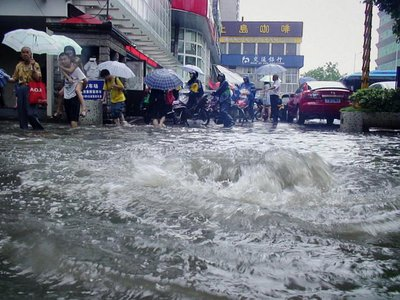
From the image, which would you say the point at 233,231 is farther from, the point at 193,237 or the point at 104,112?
the point at 104,112

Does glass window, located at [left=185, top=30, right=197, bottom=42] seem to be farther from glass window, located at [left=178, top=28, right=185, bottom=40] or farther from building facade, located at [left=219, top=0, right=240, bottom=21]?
building facade, located at [left=219, top=0, right=240, bottom=21]

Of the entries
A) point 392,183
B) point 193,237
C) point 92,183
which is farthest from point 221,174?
point 193,237

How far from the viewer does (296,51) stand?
261ft

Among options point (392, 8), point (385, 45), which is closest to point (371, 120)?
point (392, 8)

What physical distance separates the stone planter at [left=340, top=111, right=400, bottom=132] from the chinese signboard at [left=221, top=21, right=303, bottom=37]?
228 feet

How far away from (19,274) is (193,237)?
3.01 ft

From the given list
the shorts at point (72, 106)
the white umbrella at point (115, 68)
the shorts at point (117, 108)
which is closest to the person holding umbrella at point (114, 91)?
the shorts at point (117, 108)

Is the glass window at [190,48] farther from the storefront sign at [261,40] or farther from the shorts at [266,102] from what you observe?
the storefront sign at [261,40]

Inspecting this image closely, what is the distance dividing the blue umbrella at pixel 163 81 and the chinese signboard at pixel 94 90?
47.8 inches

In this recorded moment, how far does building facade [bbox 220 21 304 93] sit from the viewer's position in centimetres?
7669

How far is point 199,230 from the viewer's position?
2.70 meters

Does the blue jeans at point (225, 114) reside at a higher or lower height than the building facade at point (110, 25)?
lower

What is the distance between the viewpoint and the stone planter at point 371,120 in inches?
488

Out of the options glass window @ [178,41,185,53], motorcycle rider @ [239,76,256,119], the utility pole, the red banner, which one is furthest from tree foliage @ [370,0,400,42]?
glass window @ [178,41,185,53]
